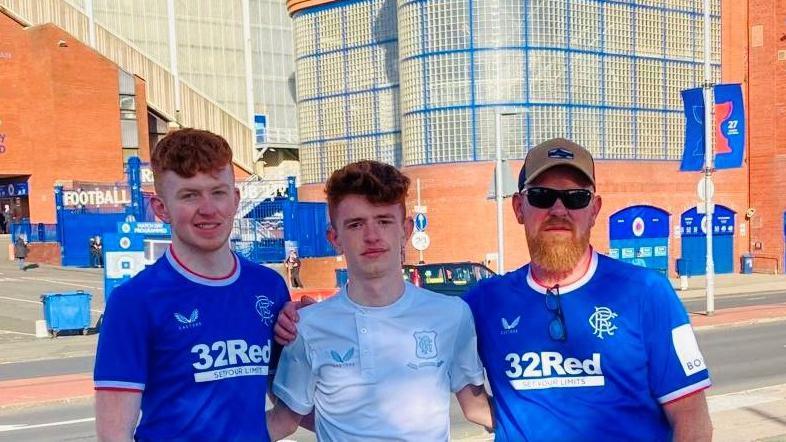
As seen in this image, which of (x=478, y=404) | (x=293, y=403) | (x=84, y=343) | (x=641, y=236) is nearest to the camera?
(x=293, y=403)

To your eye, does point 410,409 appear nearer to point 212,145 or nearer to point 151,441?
point 151,441

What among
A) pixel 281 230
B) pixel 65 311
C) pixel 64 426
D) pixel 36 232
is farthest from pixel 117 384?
pixel 36 232

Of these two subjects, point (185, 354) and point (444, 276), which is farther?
point (444, 276)

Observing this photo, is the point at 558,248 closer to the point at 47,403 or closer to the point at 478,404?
the point at 478,404

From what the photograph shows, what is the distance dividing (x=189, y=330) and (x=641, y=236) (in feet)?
109

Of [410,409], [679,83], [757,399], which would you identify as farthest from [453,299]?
[679,83]

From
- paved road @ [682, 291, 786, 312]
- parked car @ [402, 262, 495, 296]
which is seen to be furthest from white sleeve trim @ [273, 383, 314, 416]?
paved road @ [682, 291, 786, 312]

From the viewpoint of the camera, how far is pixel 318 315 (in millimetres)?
3078

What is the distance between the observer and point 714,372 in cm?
1109

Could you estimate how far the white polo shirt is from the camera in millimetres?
2992

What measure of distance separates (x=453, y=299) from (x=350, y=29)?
121ft

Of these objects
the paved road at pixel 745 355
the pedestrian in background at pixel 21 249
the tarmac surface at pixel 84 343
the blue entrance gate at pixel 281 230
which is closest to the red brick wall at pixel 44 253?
the pedestrian in background at pixel 21 249

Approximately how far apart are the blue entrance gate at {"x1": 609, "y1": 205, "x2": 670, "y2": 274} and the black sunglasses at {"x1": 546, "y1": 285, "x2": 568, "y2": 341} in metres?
31.3

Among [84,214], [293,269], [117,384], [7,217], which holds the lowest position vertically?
[293,269]
